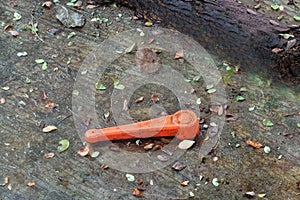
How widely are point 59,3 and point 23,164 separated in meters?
0.72

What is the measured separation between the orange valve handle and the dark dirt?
3 centimetres

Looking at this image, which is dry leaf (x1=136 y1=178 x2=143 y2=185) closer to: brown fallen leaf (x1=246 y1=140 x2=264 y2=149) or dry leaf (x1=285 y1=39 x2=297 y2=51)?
brown fallen leaf (x1=246 y1=140 x2=264 y2=149)

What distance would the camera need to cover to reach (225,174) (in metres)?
1.42

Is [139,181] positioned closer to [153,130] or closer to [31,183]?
[153,130]

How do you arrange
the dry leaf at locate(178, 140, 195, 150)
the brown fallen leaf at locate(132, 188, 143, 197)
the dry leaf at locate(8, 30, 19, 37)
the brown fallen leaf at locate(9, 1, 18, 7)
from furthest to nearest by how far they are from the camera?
1. the brown fallen leaf at locate(9, 1, 18, 7)
2. the dry leaf at locate(8, 30, 19, 37)
3. the dry leaf at locate(178, 140, 195, 150)
4. the brown fallen leaf at locate(132, 188, 143, 197)

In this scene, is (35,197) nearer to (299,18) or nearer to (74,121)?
(74,121)

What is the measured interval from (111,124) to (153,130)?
0.45ft

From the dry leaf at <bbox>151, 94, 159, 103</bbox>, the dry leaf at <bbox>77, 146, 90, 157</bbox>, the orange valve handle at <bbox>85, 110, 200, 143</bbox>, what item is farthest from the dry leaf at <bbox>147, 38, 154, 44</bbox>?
the dry leaf at <bbox>77, 146, 90, 157</bbox>

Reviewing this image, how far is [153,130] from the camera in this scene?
4.93 feet

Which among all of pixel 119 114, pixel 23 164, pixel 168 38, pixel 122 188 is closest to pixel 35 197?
pixel 23 164

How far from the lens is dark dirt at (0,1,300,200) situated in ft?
4.60

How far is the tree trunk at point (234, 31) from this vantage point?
1640mm

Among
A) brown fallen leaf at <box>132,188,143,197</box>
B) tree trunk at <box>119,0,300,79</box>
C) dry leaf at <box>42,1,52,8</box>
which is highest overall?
tree trunk at <box>119,0,300,79</box>

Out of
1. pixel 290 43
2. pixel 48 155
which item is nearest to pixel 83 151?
pixel 48 155
